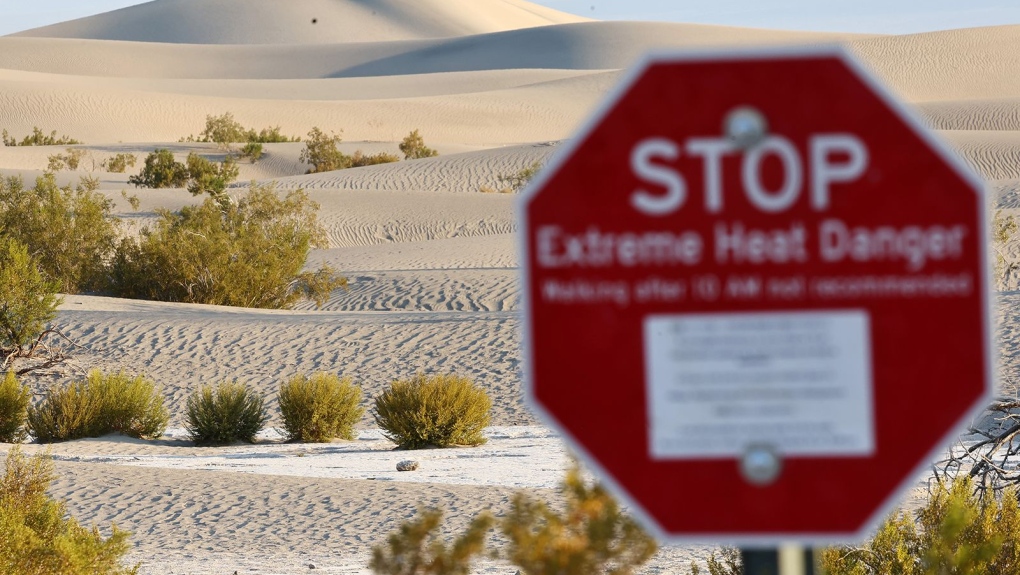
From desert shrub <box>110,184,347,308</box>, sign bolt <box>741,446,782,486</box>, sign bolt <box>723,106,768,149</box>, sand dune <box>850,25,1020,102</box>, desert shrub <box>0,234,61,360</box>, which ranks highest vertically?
sand dune <box>850,25,1020,102</box>

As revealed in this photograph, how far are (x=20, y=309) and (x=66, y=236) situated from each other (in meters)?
9.60

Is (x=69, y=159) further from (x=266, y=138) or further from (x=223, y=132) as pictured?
(x=266, y=138)

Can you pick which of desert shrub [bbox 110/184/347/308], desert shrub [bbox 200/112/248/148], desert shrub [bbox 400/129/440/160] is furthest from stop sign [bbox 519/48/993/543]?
desert shrub [bbox 200/112/248/148]

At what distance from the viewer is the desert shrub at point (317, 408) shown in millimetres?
16312

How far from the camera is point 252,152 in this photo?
56938 mm

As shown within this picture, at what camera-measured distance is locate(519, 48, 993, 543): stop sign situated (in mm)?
1577

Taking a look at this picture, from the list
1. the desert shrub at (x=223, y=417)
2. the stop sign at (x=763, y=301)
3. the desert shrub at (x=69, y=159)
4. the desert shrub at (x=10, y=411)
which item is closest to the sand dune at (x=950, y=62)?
the desert shrub at (x=69, y=159)

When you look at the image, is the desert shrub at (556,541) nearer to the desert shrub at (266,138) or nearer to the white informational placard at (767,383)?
the white informational placard at (767,383)

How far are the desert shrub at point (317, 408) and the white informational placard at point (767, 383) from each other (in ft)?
48.9

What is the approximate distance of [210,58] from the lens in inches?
5128

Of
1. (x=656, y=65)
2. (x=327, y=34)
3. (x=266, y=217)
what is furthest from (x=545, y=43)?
(x=656, y=65)

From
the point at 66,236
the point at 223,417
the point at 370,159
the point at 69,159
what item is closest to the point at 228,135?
the point at 370,159

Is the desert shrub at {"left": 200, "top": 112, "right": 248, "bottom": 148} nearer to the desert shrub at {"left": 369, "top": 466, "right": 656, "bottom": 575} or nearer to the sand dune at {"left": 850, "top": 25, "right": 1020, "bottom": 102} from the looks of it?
the sand dune at {"left": 850, "top": 25, "right": 1020, "bottom": 102}

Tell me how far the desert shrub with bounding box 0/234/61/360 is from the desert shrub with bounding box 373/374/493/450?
5725 millimetres
